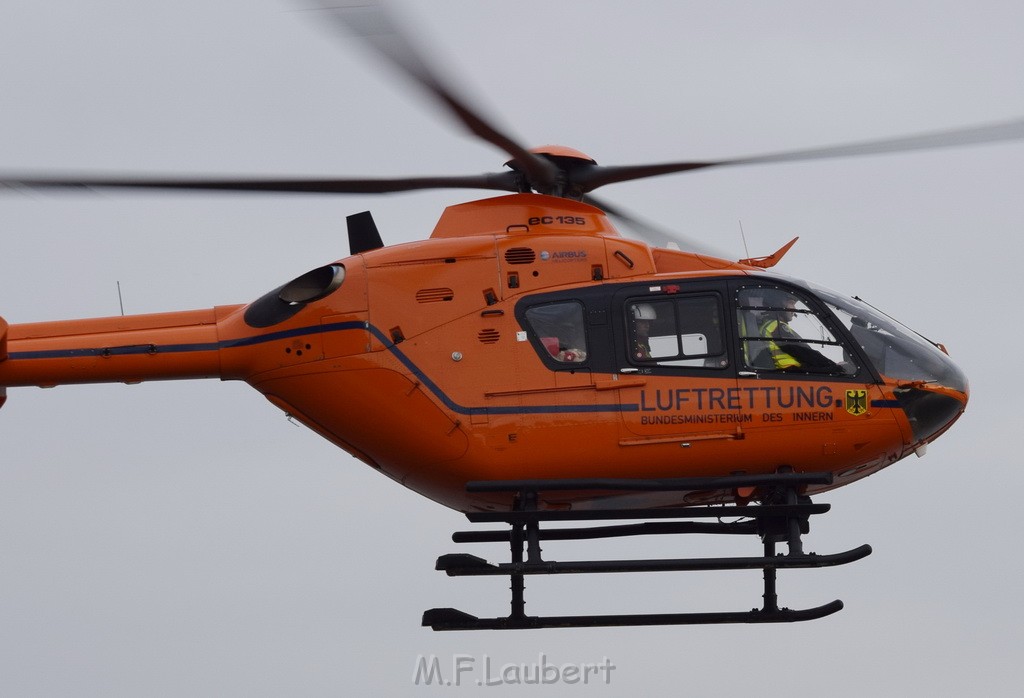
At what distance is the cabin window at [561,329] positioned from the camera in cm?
1457

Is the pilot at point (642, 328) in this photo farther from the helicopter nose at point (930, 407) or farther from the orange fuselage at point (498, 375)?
the helicopter nose at point (930, 407)

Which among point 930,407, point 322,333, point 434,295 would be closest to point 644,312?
point 434,295

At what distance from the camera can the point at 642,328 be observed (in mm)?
14602

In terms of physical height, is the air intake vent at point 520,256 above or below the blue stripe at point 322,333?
above

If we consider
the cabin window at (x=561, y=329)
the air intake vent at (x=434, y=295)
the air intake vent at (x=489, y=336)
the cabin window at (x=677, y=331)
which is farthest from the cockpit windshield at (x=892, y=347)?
the air intake vent at (x=434, y=295)

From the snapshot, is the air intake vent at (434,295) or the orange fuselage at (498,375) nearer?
the orange fuselage at (498,375)

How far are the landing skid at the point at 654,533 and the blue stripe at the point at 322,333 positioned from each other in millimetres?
673

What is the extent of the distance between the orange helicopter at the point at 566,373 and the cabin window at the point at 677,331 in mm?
15

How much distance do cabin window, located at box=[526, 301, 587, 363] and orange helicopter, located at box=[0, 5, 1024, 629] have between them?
2 centimetres

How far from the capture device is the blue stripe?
14.5 meters

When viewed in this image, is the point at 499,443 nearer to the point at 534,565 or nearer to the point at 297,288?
the point at 534,565

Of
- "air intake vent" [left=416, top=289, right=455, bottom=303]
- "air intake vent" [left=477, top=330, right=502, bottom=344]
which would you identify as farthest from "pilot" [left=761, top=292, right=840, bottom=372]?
"air intake vent" [left=416, top=289, right=455, bottom=303]

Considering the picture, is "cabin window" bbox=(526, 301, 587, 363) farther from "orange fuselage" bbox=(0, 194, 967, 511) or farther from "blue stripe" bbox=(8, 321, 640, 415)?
"blue stripe" bbox=(8, 321, 640, 415)

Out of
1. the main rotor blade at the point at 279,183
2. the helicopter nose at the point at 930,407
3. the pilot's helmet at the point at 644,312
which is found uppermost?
the main rotor blade at the point at 279,183
